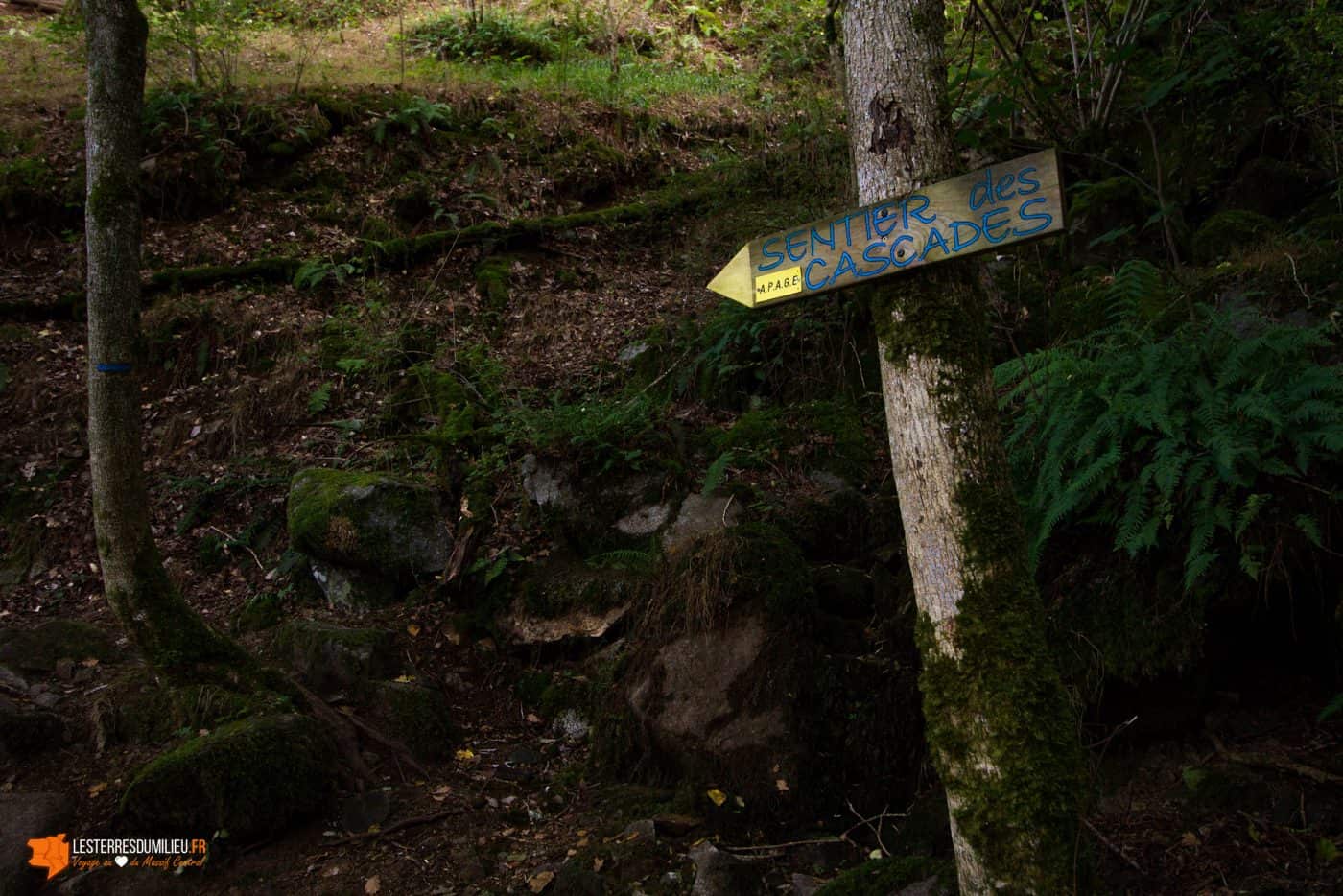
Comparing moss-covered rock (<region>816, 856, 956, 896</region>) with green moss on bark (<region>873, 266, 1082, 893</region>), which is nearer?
green moss on bark (<region>873, 266, 1082, 893</region>)

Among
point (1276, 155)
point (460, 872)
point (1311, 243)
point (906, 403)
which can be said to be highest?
point (1276, 155)

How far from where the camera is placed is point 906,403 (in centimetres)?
302

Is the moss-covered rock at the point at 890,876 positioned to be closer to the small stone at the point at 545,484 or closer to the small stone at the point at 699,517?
the small stone at the point at 699,517

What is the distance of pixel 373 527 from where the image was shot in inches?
259

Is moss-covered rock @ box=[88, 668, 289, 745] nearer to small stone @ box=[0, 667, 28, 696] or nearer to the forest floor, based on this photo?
the forest floor

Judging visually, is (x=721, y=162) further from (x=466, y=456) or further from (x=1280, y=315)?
(x=1280, y=315)

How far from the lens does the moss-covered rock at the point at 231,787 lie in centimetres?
417

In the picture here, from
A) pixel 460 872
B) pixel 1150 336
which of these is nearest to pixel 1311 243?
pixel 1150 336

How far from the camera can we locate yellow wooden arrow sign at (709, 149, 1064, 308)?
2.65m

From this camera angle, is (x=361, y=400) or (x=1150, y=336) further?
(x=361, y=400)

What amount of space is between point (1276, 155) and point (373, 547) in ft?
26.0

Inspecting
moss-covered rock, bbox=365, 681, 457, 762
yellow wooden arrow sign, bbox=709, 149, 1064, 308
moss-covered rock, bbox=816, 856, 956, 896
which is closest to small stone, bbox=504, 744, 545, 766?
moss-covered rock, bbox=365, 681, 457, 762

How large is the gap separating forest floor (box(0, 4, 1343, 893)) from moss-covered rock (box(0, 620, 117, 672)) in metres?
0.18

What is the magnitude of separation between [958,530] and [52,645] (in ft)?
20.8
